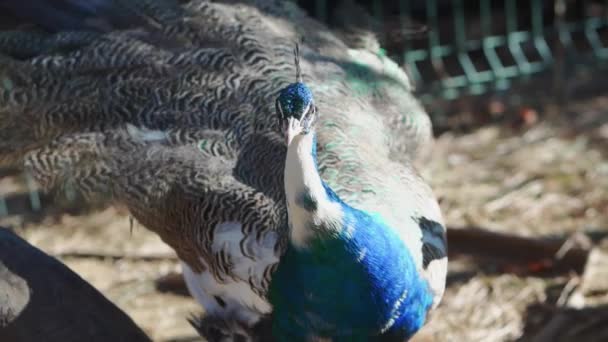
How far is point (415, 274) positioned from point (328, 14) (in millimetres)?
2642

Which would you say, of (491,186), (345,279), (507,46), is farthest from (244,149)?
(507,46)

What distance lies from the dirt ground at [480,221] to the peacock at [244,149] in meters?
0.28

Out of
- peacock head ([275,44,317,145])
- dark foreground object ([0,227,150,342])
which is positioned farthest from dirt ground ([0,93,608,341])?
peacock head ([275,44,317,145])

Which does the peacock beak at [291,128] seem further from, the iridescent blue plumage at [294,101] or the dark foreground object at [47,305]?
the dark foreground object at [47,305]

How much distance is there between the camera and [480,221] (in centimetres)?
435

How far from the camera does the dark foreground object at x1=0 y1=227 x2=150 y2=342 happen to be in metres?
2.54

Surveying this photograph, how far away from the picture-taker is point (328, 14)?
514 centimetres

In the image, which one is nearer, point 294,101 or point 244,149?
point 294,101

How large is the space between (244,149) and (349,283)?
0.64 meters

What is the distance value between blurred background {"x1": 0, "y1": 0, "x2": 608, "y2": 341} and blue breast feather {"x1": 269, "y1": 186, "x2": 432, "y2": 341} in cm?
80

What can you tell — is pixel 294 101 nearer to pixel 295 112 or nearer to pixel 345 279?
pixel 295 112

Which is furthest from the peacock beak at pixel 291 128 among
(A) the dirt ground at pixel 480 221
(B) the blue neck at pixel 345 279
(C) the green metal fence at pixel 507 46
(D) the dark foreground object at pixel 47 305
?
(C) the green metal fence at pixel 507 46

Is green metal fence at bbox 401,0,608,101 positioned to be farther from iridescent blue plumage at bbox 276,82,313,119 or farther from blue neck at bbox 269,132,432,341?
iridescent blue plumage at bbox 276,82,313,119

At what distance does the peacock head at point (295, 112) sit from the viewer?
2.36 m
